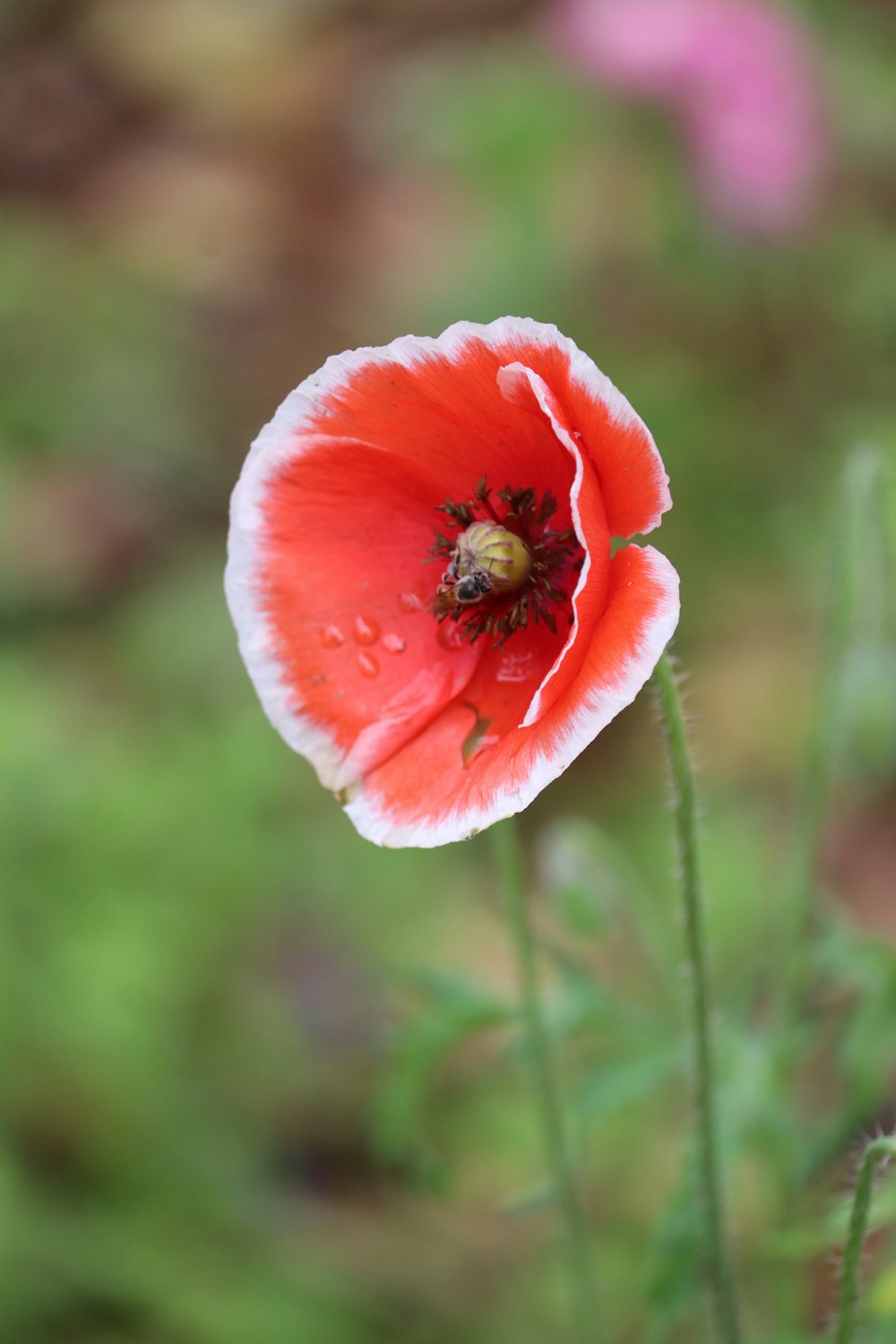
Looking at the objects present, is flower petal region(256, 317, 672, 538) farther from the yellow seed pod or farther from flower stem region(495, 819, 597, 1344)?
flower stem region(495, 819, 597, 1344)

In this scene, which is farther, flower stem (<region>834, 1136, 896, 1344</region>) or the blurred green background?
the blurred green background

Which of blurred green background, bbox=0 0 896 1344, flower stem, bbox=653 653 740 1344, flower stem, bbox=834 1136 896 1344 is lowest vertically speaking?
flower stem, bbox=834 1136 896 1344

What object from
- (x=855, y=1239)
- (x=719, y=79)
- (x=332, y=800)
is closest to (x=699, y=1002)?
(x=855, y=1239)

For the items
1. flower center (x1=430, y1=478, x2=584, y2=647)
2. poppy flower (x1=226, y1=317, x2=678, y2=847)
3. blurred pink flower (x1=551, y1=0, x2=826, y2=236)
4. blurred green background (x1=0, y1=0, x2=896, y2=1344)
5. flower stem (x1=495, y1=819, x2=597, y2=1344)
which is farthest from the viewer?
blurred pink flower (x1=551, y1=0, x2=826, y2=236)

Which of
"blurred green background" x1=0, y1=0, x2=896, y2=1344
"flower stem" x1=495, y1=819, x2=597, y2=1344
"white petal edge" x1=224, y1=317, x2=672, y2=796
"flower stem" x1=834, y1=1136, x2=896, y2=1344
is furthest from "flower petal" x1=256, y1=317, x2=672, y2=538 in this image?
"blurred green background" x1=0, y1=0, x2=896, y2=1344

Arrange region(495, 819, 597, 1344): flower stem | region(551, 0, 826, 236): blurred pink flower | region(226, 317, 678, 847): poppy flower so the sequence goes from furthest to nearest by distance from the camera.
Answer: region(551, 0, 826, 236): blurred pink flower < region(495, 819, 597, 1344): flower stem < region(226, 317, 678, 847): poppy flower

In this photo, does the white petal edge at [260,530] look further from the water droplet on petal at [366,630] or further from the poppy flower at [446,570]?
the water droplet on petal at [366,630]

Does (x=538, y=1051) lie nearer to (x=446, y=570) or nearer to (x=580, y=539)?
(x=446, y=570)

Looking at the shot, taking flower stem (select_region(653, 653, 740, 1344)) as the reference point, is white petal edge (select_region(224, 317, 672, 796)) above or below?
above
